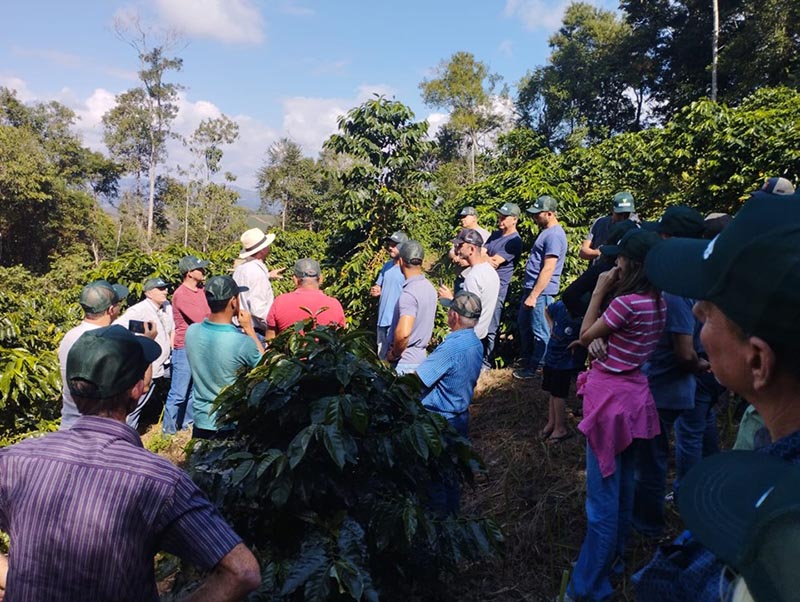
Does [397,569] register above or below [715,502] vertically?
below

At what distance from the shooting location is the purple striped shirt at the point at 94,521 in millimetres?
1387

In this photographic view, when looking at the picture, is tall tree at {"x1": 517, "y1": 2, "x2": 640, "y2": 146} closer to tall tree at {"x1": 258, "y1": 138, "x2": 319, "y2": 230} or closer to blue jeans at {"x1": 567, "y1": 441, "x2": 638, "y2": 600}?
tall tree at {"x1": 258, "y1": 138, "x2": 319, "y2": 230}

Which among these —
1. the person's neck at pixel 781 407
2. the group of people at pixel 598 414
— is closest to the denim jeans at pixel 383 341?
the group of people at pixel 598 414

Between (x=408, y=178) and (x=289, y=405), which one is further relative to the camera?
(x=408, y=178)

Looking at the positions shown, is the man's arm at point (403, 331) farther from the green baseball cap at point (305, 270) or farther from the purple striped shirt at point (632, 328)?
the purple striped shirt at point (632, 328)

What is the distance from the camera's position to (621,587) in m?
2.87

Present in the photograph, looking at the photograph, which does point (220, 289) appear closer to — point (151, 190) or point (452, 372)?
point (452, 372)

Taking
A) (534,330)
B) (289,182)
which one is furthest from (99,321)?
(289,182)

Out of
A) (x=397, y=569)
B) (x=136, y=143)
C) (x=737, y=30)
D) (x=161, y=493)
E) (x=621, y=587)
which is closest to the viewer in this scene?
(x=161, y=493)

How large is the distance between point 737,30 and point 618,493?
106 ft

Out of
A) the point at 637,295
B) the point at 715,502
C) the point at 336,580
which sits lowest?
the point at 336,580

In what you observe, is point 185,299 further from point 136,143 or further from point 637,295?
point 136,143

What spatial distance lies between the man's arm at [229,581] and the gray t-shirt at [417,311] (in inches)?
106

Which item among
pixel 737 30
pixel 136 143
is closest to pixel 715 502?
pixel 737 30
